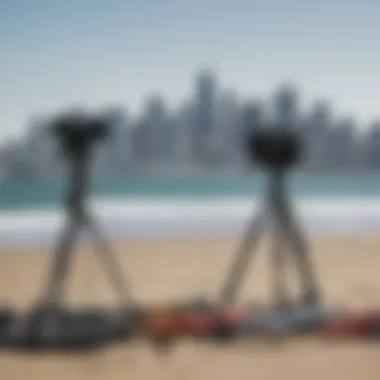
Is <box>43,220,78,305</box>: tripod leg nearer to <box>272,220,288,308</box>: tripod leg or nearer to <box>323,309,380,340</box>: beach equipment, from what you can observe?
<box>272,220,288,308</box>: tripod leg

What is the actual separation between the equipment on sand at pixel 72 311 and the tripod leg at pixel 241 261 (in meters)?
0.41

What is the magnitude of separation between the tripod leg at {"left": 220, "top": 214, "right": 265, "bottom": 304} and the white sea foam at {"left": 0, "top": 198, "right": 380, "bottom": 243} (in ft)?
0.26

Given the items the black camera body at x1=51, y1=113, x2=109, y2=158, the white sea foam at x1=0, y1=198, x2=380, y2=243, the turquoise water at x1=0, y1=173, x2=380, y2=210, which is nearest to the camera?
the black camera body at x1=51, y1=113, x2=109, y2=158

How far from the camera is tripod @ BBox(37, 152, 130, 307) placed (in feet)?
9.39

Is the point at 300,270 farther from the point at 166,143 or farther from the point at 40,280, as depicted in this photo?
the point at 40,280

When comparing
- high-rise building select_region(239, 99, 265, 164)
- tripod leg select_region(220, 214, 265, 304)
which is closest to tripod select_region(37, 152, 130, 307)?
tripod leg select_region(220, 214, 265, 304)

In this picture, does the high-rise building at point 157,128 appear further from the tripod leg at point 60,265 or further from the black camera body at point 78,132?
the tripod leg at point 60,265

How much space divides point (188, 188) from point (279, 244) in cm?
44

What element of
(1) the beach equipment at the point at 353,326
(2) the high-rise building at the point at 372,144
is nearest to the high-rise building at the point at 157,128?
(2) the high-rise building at the point at 372,144

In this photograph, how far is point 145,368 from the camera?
2.63 metres

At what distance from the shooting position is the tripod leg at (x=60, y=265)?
2960 mm

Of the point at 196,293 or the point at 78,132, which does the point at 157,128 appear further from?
the point at 196,293

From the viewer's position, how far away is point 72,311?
9.94ft

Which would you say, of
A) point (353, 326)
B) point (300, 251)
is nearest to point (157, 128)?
point (300, 251)
